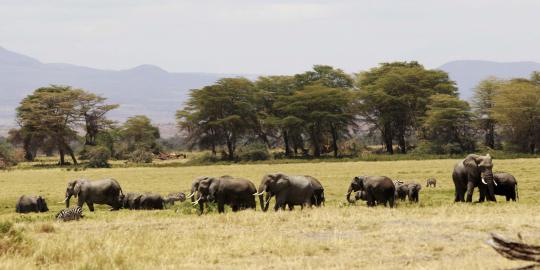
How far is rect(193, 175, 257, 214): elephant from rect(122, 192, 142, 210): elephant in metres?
5.72

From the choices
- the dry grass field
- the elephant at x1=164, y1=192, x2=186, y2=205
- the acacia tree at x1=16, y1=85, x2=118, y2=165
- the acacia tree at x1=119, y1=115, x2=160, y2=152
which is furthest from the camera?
the acacia tree at x1=119, y1=115, x2=160, y2=152

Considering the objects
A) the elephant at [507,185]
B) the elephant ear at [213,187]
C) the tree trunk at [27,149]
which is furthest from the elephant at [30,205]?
the tree trunk at [27,149]

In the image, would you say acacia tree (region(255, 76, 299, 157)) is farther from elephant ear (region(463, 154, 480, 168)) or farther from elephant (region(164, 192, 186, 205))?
elephant ear (region(463, 154, 480, 168))

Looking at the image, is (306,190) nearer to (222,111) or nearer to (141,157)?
(141,157)

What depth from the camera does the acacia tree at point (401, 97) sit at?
302ft

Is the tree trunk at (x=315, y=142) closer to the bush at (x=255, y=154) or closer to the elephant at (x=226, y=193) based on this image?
the bush at (x=255, y=154)

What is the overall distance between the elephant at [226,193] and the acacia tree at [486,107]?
221ft

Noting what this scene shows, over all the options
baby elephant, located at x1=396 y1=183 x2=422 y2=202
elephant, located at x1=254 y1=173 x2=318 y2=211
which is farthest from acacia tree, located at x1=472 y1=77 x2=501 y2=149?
elephant, located at x1=254 y1=173 x2=318 y2=211

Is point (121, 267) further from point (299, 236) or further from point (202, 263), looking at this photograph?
point (299, 236)

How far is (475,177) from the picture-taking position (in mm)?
26875

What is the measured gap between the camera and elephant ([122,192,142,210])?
1197 inches

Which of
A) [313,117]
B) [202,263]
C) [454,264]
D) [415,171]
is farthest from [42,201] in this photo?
[313,117]

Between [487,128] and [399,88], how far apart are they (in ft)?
40.0

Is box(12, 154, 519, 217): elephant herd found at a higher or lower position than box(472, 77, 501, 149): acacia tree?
lower
